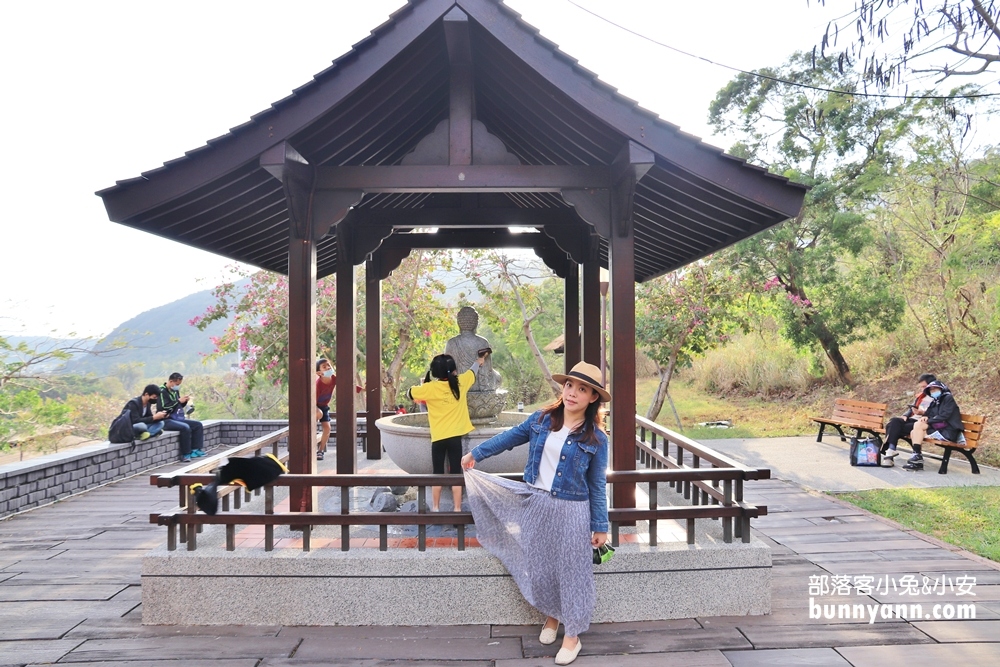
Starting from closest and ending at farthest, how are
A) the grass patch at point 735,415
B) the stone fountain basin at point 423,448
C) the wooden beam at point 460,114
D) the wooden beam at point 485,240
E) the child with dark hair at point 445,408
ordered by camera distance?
the wooden beam at point 460,114
the child with dark hair at point 445,408
the stone fountain basin at point 423,448
the wooden beam at point 485,240
the grass patch at point 735,415

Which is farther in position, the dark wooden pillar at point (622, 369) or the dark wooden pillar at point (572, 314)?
the dark wooden pillar at point (572, 314)

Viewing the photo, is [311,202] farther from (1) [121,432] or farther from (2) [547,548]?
(1) [121,432]

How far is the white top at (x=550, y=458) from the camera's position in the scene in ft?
11.8

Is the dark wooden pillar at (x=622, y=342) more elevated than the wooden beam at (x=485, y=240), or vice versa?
the wooden beam at (x=485, y=240)

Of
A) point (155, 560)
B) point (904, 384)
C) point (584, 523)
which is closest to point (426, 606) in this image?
point (584, 523)

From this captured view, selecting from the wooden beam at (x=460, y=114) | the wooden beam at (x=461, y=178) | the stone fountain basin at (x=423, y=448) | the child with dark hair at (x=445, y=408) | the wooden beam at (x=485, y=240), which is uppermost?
the wooden beam at (x=460, y=114)

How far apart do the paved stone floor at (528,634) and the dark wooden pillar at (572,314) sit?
11.5 feet

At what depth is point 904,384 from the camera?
49.5ft

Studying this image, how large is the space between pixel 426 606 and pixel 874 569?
3.50m

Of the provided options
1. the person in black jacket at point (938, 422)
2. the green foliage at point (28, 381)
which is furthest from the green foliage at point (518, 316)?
the green foliage at point (28, 381)

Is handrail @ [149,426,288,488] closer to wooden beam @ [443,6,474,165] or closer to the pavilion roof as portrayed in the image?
the pavilion roof

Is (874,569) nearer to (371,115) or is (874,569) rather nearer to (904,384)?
(371,115)

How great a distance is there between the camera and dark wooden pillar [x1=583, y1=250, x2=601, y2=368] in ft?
23.1

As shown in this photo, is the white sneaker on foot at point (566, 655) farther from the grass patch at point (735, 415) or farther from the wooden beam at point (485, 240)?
the grass patch at point (735, 415)
